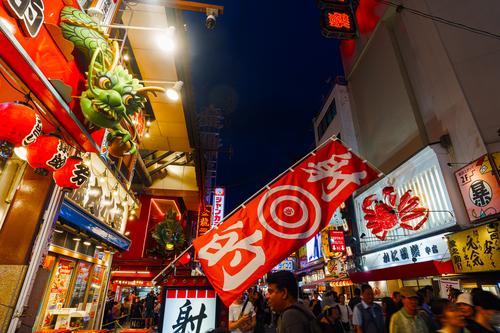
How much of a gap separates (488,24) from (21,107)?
61.4 feet

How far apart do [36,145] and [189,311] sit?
12.5 feet

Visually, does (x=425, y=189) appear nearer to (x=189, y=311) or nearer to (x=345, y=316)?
(x=345, y=316)

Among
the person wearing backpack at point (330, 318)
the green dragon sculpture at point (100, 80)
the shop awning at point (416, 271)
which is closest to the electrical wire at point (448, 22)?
the shop awning at point (416, 271)

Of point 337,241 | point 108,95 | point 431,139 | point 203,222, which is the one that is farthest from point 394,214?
point 108,95

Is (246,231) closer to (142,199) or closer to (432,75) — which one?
(432,75)

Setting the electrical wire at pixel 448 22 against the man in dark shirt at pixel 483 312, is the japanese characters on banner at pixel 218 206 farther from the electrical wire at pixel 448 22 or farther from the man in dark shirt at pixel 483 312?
the man in dark shirt at pixel 483 312

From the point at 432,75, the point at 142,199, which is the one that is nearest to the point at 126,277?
the point at 142,199

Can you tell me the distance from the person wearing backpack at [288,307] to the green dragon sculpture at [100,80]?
175 inches

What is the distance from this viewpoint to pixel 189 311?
4.16 meters

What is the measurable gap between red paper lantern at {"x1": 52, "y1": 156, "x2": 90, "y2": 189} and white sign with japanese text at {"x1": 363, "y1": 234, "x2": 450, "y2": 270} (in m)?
15.9

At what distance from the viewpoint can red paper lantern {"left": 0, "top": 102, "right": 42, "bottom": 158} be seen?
363 cm

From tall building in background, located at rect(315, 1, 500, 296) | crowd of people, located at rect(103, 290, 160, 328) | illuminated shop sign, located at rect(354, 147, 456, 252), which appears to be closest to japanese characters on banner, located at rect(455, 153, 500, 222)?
tall building in background, located at rect(315, 1, 500, 296)

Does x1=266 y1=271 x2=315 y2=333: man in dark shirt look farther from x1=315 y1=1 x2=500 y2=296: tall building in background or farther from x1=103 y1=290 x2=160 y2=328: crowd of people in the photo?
x1=103 y1=290 x2=160 y2=328: crowd of people

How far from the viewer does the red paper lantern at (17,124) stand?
11.9 feet
